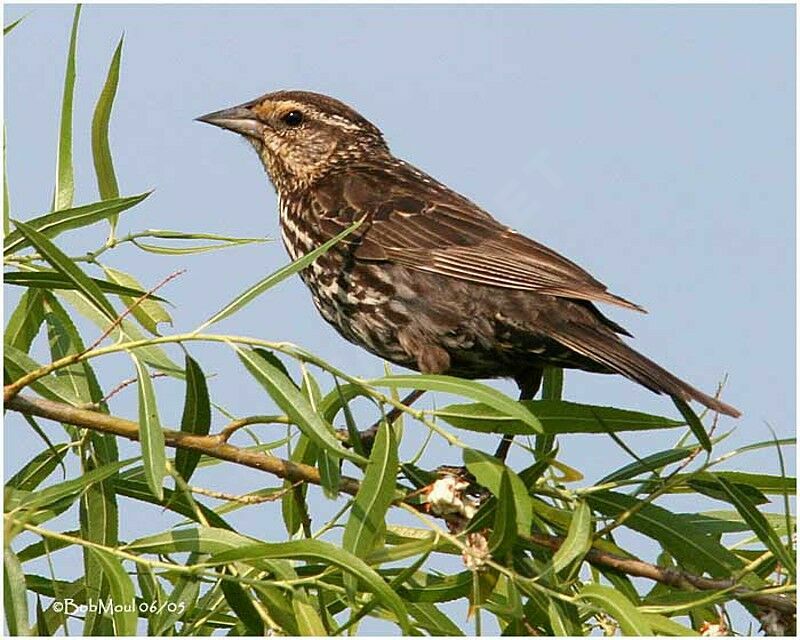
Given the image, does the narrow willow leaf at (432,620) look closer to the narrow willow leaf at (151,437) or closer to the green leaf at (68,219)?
the narrow willow leaf at (151,437)

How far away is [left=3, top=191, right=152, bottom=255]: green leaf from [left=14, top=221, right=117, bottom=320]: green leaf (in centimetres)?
21

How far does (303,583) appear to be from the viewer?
2.71m

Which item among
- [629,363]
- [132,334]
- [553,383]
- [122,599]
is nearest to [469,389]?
[122,599]

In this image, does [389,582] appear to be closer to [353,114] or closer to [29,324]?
[29,324]

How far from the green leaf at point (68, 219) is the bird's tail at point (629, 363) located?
53.7 inches

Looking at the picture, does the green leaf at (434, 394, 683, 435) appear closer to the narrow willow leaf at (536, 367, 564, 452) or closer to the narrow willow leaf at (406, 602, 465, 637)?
the narrow willow leaf at (406, 602, 465, 637)

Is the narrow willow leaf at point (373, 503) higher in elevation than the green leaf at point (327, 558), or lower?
higher

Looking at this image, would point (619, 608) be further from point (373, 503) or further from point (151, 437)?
point (151, 437)

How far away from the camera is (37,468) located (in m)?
3.12

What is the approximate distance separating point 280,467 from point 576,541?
0.64 m

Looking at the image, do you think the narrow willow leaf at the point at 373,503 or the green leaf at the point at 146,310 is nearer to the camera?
the narrow willow leaf at the point at 373,503

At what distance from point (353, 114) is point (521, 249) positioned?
145cm

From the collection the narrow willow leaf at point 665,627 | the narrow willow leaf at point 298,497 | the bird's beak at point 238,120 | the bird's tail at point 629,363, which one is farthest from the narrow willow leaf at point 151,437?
the bird's beak at point 238,120

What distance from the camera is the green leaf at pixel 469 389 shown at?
2600mm
